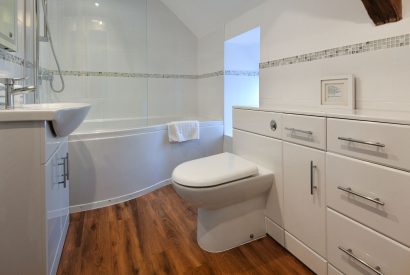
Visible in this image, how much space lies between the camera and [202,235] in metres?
1.58

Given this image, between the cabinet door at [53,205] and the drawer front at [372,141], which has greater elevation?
the drawer front at [372,141]

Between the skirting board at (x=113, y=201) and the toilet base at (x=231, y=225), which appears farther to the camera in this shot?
the skirting board at (x=113, y=201)

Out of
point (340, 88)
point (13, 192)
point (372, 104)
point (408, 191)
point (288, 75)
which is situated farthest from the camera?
point (288, 75)

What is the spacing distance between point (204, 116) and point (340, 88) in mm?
1897

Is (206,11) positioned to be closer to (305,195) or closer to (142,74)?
(142,74)

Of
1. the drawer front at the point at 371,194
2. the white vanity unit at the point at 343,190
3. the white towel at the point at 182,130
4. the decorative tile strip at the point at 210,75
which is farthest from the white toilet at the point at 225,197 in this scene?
the decorative tile strip at the point at 210,75

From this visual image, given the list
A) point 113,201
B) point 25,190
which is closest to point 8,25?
point 25,190

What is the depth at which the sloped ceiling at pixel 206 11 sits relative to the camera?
2.45 metres

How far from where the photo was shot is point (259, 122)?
171cm

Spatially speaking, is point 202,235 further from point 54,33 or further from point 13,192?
point 54,33

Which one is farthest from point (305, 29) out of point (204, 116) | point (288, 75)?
point (204, 116)

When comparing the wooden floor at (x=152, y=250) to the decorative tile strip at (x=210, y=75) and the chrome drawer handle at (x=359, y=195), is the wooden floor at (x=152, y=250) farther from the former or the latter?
the decorative tile strip at (x=210, y=75)

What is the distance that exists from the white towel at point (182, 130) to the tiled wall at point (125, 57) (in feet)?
2.18

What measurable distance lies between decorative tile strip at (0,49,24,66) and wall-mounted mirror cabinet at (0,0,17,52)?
3 centimetres
